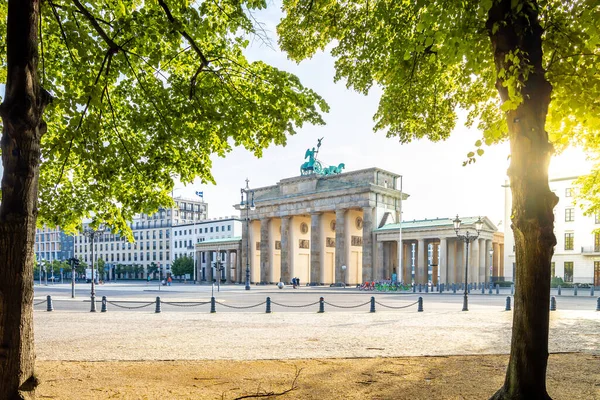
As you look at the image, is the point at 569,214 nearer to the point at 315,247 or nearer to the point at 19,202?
the point at 315,247

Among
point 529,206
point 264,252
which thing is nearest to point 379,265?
point 264,252

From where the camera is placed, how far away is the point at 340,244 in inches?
2896

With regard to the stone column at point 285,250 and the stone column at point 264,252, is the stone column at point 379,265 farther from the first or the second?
the stone column at point 264,252

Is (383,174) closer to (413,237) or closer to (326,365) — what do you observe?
(413,237)

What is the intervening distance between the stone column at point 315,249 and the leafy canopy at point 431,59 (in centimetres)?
5968

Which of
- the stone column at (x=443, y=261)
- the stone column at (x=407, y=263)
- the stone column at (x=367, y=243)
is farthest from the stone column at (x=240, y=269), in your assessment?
the stone column at (x=443, y=261)

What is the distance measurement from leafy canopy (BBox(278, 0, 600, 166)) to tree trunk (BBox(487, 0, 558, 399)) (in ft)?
0.67

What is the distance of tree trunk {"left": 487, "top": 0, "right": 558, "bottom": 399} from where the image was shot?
278 inches

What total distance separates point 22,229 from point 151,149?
17.7 feet

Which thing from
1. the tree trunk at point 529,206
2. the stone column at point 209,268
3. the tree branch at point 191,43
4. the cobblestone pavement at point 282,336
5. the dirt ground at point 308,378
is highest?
the tree branch at point 191,43

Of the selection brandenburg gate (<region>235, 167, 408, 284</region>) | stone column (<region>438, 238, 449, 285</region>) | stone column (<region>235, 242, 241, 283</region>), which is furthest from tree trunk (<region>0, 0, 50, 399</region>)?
stone column (<region>235, 242, 241, 283</region>)

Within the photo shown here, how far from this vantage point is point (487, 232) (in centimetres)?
7194

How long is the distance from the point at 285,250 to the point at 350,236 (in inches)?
447

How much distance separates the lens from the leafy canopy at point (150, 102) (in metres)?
9.91
